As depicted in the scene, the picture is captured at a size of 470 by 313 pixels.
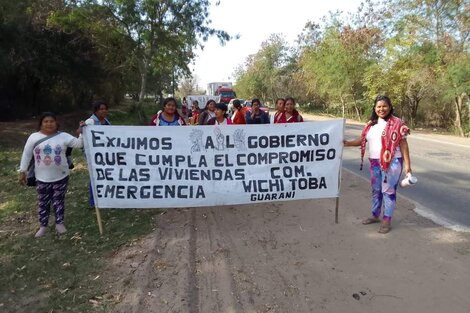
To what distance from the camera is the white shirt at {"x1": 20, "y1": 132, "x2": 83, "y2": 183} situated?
516 centimetres

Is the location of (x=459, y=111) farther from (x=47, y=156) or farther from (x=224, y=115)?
(x=47, y=156)

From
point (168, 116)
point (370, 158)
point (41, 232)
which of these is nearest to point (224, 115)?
point (168, 116)

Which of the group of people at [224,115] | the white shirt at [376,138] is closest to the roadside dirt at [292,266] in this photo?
the white shirt at [376,138]

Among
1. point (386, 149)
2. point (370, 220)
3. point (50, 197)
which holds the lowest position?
point (370, 220)

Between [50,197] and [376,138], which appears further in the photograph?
[50,197]

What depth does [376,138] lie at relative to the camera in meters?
5.14

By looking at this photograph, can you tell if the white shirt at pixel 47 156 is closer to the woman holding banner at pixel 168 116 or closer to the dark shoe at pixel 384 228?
the woman holding banner at pixel 168 116

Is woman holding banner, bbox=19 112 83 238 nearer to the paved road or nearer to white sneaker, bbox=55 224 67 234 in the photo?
white sneaker, bbox=55 224 67 234

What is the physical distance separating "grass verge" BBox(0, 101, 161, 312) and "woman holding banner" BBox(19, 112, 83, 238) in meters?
0.39

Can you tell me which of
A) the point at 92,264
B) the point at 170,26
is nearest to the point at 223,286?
the point at 92,264

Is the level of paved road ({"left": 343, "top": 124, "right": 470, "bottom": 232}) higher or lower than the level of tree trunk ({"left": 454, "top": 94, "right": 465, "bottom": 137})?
lower

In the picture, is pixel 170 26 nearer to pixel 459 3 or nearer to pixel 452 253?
pixel 459 3

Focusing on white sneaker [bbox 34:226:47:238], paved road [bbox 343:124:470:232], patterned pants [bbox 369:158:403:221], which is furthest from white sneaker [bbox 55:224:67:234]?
paved road [bbox 343:124:470:232]

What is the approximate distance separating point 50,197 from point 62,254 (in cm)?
96
